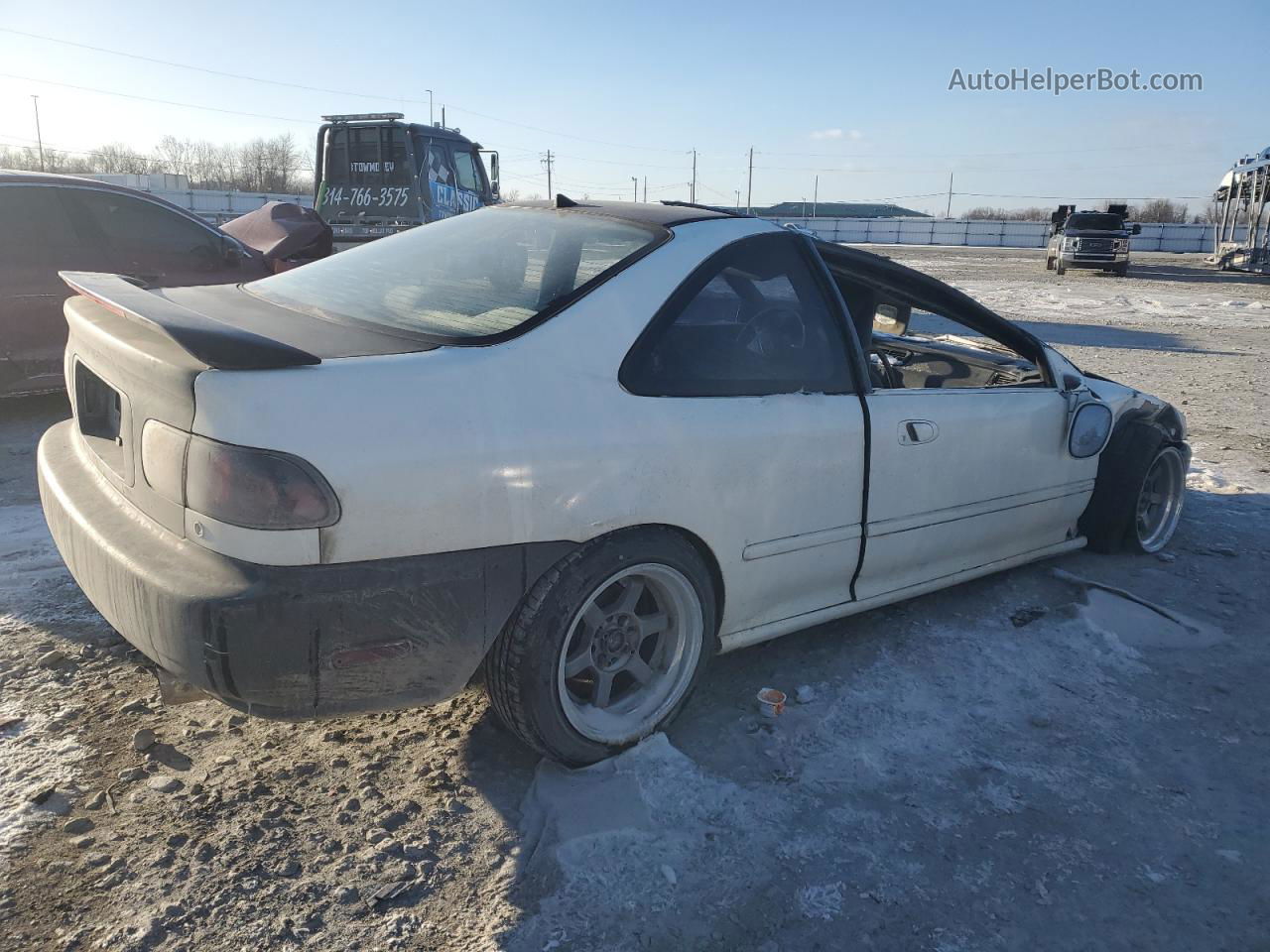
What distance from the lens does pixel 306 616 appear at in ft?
6.48

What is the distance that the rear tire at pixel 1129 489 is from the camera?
4.12 meters

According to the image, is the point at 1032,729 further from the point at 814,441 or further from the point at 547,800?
the point at 547,800

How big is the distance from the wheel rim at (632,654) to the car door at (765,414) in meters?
0.17

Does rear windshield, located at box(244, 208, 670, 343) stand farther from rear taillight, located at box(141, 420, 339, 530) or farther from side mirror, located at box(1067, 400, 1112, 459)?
side mirror, located at box(1067, 400, 1112, 459)

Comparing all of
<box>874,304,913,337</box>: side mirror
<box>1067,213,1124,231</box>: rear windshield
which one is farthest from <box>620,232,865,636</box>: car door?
<box>1067,213,1124,231</box>: rear windshield

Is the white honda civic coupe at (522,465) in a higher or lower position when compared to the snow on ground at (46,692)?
higher

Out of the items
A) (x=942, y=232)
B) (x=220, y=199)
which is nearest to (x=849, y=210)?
(x=942, y=232)

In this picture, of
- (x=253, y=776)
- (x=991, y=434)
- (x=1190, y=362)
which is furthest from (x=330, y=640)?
(x=1190, y=362)

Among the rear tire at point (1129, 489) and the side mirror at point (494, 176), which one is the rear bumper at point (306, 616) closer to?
the rear tire at point (1129, 489)

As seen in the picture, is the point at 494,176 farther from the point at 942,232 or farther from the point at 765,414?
the point at 942,232

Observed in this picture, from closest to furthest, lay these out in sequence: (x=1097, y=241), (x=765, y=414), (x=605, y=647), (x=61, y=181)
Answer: (x=605, y=647)
(x=765, y=414)
(x=61, y=181)
(x=1097, y=241)

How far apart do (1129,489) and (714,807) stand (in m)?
2.76

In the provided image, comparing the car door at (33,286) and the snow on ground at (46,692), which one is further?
the car door at (33,286)

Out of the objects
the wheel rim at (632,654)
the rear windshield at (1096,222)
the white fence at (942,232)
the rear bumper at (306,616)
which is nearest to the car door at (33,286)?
the rear bumper at (306,616)
